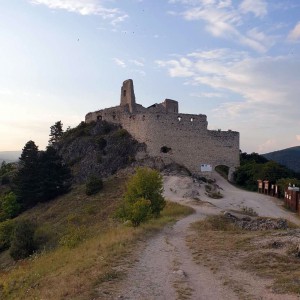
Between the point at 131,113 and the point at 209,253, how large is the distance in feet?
113

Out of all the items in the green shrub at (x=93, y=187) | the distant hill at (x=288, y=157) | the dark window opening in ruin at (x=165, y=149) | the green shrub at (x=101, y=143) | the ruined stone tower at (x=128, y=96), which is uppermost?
the ruined stone tower at (x=128, y=96)

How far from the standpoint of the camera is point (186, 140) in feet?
139

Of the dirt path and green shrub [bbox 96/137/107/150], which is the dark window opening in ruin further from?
the dirt path

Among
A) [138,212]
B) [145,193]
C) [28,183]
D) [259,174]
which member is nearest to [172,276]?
[138,212]

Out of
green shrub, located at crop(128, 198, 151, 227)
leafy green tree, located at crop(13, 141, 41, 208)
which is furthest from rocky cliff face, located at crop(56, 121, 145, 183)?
green shrub, located at crop(128, 198, 151, 227)

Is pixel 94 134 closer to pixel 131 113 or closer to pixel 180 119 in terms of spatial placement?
pixel 131 113

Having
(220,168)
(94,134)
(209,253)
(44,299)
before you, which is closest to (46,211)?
(94,134)

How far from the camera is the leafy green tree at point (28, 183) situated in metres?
40.4

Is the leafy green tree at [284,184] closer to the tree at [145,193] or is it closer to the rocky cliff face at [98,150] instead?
the rocky cliff face at [98,150]

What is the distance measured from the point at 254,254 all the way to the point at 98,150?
34543 mm

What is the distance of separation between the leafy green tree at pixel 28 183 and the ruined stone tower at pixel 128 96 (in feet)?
40.6

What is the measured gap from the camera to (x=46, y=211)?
119 feet

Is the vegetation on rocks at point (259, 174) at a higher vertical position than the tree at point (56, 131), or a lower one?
lower

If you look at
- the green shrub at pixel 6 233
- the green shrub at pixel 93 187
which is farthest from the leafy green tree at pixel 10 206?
the green shrub at pixel 6 233
